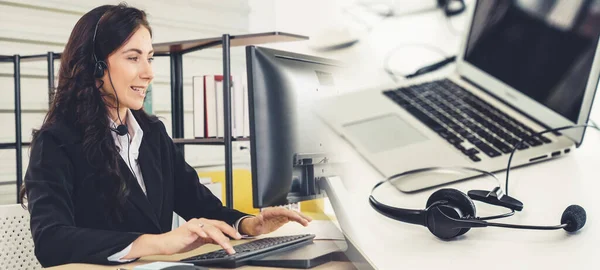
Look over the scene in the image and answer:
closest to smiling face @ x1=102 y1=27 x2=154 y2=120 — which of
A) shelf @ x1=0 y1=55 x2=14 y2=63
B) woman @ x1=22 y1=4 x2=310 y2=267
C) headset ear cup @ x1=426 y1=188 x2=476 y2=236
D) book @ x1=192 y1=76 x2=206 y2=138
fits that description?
woman @ x1=22 y1=4 x2=310 y2=267

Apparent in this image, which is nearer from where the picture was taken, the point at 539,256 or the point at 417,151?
the point at 539,256

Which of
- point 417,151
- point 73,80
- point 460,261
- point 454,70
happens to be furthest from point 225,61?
point 460,261

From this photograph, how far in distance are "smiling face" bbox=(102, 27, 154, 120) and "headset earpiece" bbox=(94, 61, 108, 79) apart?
2 cm

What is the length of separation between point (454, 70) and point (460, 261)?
561mm

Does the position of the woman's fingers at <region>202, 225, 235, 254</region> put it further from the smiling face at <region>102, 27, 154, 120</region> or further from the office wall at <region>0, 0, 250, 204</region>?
the office wall at <region>0, 0, 250, 204</region>

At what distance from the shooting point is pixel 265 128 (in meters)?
0.83

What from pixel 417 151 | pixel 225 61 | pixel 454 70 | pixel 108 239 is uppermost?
pixel 225 61

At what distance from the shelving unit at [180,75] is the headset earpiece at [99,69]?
1.41 ft

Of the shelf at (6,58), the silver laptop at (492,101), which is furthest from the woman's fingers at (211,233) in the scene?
the shelf at (6,58)

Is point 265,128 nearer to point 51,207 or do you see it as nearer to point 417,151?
point 417,151

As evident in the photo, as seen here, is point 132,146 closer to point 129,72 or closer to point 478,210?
point 129,72

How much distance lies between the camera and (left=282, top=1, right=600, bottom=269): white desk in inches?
28.1

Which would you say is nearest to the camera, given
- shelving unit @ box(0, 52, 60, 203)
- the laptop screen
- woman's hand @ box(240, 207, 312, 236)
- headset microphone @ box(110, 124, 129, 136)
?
the laptop screen

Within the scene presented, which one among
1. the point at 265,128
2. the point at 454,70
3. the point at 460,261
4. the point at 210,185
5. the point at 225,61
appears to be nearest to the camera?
the point at 460,261
